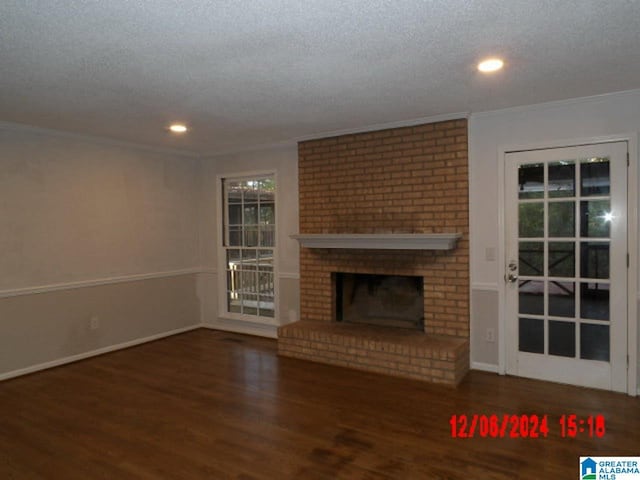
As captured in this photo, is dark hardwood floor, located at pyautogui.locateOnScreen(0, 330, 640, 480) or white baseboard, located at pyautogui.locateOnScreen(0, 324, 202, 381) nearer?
dark hardwood floor, located at pyautogui.locateOnScreen(0, 330, 640, 480)

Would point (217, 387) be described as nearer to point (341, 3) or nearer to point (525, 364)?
point (525, 364)

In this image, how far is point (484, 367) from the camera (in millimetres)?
4082

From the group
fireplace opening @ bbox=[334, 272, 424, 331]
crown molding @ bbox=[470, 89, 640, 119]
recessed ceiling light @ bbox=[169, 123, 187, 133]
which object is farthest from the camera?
fireplace opening @ bbox=[334, 272, 424, 331]

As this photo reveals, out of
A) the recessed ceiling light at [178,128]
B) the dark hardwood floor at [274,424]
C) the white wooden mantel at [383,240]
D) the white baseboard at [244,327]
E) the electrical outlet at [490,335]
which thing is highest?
the recessed ceiling light at [178,128]

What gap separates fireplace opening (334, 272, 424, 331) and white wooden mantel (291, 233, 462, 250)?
1.72 ft

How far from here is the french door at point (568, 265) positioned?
3533 mm

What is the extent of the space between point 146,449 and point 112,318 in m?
2.59

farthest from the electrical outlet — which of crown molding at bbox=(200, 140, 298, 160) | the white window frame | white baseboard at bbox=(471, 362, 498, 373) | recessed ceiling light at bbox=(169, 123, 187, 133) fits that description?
recessed ceiling light at bbox=(169, 123, 187, 133)

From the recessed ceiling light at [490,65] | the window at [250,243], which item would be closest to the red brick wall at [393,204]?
the window at [250,243]

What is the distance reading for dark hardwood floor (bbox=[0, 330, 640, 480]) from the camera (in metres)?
2.53

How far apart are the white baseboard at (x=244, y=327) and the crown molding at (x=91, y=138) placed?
225 centimetres

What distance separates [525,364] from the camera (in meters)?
3.91

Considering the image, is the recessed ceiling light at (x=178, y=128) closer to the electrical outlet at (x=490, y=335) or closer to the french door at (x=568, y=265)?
the french door at (x=568, y=265)

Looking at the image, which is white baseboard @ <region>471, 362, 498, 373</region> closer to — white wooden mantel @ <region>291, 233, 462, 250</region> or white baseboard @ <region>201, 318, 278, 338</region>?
white wooden mantel @ <region>291, 233, 462, 250</region>
